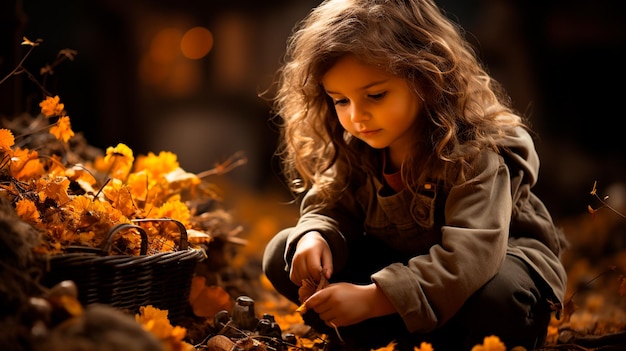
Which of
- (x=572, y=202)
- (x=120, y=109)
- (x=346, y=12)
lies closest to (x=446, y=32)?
(x=346, y=12)

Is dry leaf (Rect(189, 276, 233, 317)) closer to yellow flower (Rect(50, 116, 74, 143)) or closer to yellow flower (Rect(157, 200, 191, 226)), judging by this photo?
yellow flower (Rect(157, 200, 191, 226))

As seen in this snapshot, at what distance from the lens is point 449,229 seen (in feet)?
4.49

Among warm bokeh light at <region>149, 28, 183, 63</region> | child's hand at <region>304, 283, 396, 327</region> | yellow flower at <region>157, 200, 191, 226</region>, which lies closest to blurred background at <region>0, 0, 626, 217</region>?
warm bokeh light at <region>149, 28, 183, 63</region>

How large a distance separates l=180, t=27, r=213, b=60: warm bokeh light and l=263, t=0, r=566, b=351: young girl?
109 inches

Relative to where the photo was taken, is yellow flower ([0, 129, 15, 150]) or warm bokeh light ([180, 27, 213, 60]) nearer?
yellow flower ([0, 129, 15, 150])

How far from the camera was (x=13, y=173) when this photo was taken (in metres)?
1.49

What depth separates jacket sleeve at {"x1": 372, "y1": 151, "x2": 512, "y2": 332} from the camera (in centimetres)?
133

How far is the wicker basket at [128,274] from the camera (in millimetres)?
1236

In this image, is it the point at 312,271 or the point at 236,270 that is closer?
the point at 312,271

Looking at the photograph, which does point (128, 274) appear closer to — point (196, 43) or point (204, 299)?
point (204, 299)

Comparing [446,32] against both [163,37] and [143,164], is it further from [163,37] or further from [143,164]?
[163,37]

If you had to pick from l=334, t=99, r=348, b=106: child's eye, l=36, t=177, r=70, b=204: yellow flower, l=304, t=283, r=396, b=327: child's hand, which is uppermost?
l=334, t=99, r=348, b=106: child's eye

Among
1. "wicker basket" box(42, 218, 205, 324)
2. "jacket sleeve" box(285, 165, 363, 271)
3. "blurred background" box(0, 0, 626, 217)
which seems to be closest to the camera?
"wicker basket" box(42, 218, 205, 324)

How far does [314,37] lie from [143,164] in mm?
598
